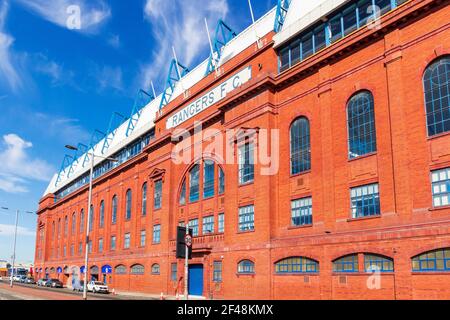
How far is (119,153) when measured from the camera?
62.4 meters

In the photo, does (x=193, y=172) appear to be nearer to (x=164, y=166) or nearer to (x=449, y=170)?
(x=164, y=166)

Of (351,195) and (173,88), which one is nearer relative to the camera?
(351,195)

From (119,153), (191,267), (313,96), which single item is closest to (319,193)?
(313,96)

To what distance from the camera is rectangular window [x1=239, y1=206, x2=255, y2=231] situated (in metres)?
33.0

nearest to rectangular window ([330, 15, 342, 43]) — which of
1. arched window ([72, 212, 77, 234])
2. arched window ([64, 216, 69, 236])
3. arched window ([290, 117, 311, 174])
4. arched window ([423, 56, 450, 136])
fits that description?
arched window ([290, 117, 311, 174])

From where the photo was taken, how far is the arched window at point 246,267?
1259 inches

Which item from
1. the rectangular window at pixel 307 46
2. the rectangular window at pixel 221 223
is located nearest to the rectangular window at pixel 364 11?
the rectangular window at pixel 307 46

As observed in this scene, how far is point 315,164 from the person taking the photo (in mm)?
29281

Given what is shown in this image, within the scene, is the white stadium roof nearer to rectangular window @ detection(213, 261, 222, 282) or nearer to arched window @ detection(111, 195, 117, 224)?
arched window @ detection(111, 195, 117, 224)

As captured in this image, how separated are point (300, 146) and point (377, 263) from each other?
1025 centimetres

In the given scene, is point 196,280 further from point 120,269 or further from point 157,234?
point 120,269

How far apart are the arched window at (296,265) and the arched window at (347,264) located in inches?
63.4

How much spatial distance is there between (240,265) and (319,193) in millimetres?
9048

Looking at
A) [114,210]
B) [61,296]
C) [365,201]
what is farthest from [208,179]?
[114,210]
